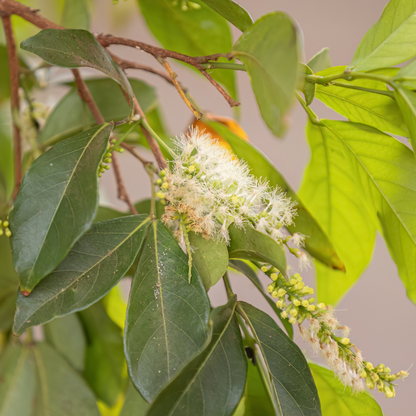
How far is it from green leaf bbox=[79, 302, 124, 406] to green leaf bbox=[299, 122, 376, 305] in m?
0.22

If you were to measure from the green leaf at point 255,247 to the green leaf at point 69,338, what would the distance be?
0.25 metres

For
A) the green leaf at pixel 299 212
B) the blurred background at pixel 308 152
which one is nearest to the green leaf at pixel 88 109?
the green leaf at pixel 299 212

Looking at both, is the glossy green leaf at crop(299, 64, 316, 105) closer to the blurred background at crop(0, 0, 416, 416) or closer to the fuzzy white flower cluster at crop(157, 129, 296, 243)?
the fuzzy white flower cluster at crop(157, 129, 296, 243)

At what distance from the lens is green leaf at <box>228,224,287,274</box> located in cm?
19

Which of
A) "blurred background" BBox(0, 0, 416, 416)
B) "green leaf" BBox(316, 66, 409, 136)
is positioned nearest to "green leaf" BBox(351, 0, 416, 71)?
"green leaf" BBox(316, 66, 409, 136)

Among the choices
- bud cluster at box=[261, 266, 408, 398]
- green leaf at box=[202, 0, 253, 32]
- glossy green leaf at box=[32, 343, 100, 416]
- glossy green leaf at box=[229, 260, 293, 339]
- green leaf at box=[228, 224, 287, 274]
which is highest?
green leaf at box=[202, 0, 253, 32]

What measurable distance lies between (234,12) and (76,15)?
0.24 meters

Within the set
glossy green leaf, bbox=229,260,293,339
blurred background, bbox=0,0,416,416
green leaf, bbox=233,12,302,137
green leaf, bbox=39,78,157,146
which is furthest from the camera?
blurred background, bbox=0,0,416,416

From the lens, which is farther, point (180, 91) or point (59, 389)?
point (59, 389)

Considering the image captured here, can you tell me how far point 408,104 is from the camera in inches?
7.8

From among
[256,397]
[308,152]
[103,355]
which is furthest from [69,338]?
[308,152]

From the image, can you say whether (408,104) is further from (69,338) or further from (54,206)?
(69,338)

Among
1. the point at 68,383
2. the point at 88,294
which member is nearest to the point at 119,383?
the point at 68,383

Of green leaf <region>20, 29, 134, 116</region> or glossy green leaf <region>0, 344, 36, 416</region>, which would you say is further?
glossy green leaf <region>0, 344, 36, 416</region>
